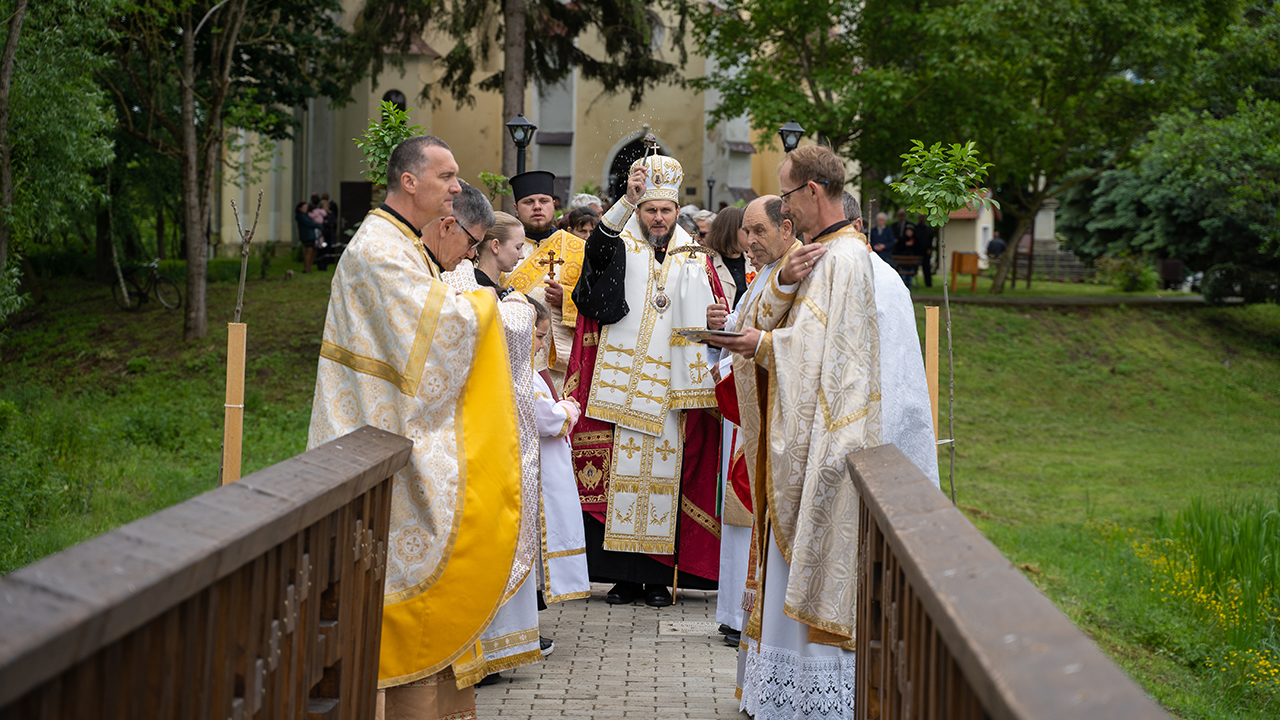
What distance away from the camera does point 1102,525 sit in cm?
1022

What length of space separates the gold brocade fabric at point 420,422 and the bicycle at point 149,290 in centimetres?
1756

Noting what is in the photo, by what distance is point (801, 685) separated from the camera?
3.98 m

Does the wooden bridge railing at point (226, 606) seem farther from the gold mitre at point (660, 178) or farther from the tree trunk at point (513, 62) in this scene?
the tree trunk at point (513, 62)

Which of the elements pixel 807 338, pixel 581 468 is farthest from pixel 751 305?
pixel 581 468

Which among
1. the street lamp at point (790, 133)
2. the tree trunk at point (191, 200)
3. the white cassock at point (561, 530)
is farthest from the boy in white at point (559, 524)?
the tree trunk at point (191, 200)

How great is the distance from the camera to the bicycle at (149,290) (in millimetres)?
20031

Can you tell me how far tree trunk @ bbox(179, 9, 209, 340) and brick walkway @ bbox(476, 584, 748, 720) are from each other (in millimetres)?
12422

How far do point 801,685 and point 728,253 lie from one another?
2.84m

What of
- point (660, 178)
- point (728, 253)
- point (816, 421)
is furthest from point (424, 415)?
point (728, 253)

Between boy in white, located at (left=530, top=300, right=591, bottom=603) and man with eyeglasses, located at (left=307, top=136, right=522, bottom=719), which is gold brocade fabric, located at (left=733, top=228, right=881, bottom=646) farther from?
boy in white, located at (left=530, top=300, right=591, bottom=603)

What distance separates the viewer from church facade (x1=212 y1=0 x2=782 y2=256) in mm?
27516

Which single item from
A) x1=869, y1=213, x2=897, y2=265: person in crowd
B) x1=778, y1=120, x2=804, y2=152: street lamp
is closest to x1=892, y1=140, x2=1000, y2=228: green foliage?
x1=778, y1=120, x2=804, y2=152: street lamp

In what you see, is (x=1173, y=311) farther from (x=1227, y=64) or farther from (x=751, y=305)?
(x=751, y=305)

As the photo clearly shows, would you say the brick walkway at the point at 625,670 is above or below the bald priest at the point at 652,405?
below
